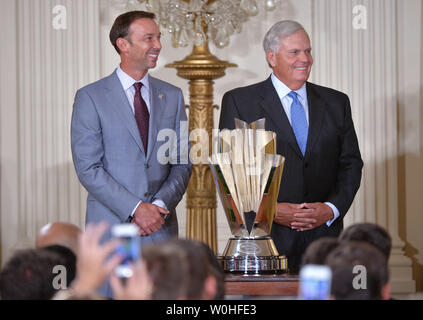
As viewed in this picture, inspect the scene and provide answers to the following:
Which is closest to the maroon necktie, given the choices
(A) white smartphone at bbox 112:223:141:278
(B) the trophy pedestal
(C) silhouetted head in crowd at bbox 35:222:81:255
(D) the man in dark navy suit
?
(D) the man in dark navy suit

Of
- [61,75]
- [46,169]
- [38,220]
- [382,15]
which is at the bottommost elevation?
[38,220]

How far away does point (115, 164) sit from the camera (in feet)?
11.6

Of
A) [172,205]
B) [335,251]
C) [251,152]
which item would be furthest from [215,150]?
[335,251]

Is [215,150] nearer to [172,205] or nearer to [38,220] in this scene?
[172,205]

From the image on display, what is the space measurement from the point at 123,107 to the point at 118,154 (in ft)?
0.68

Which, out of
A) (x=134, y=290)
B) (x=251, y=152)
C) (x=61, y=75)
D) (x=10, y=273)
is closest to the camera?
(x=134, y=290)

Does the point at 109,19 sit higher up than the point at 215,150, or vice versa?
the point at 109,19

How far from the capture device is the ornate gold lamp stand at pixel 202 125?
5.00 metres

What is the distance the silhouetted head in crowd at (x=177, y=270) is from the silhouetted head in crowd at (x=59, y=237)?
536mm

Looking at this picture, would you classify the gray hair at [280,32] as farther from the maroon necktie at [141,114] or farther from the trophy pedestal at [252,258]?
the trophy pedestal at [252,258]

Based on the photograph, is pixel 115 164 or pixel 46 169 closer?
pixel 115 164

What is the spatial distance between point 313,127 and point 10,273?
194cm

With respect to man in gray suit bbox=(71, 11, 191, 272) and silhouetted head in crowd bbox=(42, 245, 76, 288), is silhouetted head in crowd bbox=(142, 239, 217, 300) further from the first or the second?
man in gray suit bbox=(71, 11, 191, 272)

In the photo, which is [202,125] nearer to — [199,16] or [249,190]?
[199,16]
